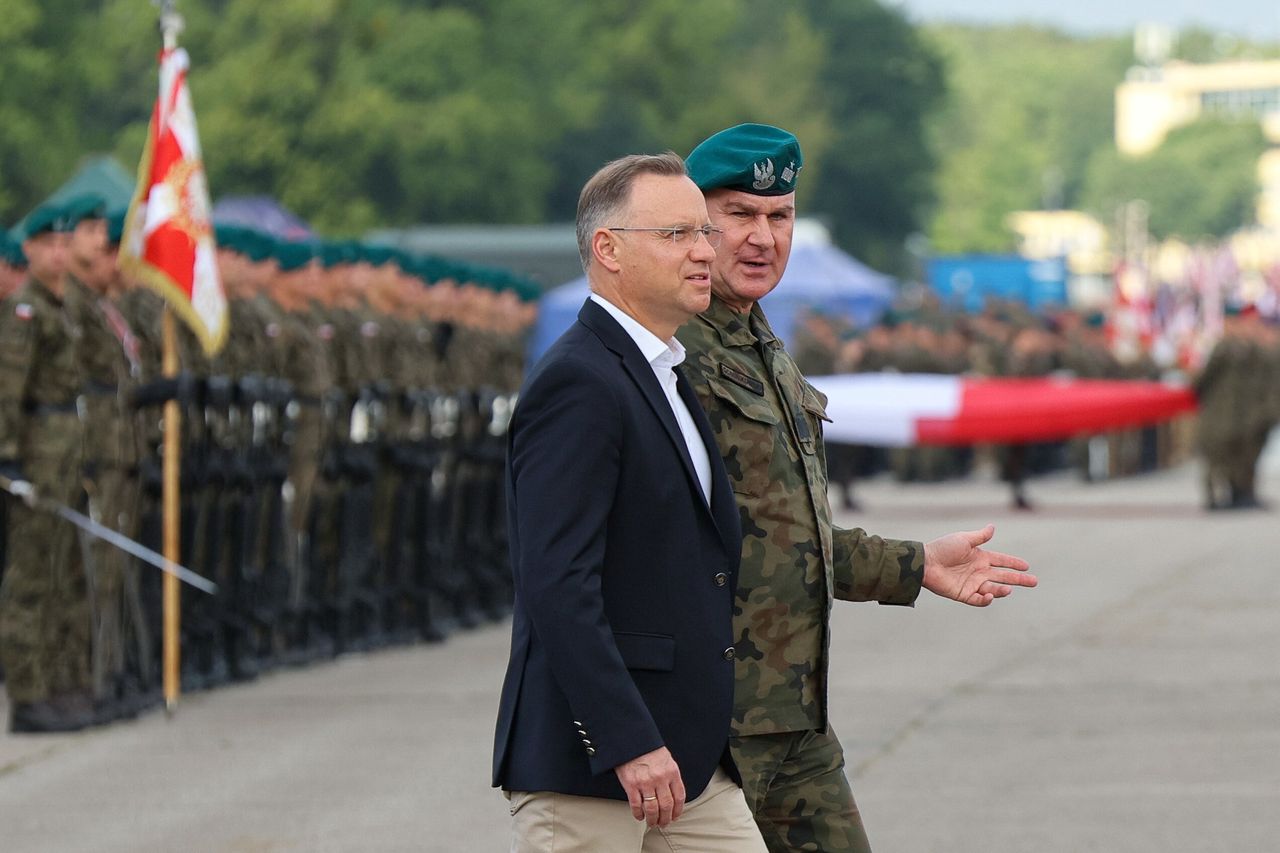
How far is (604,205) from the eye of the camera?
14.5ft

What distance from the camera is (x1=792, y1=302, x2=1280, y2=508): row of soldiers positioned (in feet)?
87.4

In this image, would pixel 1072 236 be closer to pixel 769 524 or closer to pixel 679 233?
pixel 769 524

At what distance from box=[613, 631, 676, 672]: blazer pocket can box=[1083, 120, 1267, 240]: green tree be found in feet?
498

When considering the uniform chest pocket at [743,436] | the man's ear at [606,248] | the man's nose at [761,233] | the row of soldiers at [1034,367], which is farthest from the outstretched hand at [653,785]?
the row of soldiers at [1034,367]

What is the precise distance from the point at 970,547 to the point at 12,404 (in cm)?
619

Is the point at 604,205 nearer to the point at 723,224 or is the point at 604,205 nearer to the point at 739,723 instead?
the point at 723,224

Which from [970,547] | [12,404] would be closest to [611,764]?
[970,547]

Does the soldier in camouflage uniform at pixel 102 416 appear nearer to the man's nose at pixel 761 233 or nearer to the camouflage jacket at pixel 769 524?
the man's nose at pixel 761 233

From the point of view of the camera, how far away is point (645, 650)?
4.33 metres

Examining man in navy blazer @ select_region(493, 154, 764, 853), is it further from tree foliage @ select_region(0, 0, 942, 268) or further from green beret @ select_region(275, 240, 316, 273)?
tree foliage @ select_region(0, 0, 942, 268)

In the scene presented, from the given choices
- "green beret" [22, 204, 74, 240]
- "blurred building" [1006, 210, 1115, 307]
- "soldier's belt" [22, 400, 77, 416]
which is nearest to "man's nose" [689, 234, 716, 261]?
"soldier's belt" [22, 400, 77, 416]

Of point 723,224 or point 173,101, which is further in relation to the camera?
point 173,101

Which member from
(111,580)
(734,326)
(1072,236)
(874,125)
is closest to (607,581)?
(734,326)

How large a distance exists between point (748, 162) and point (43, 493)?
638 centimetres
